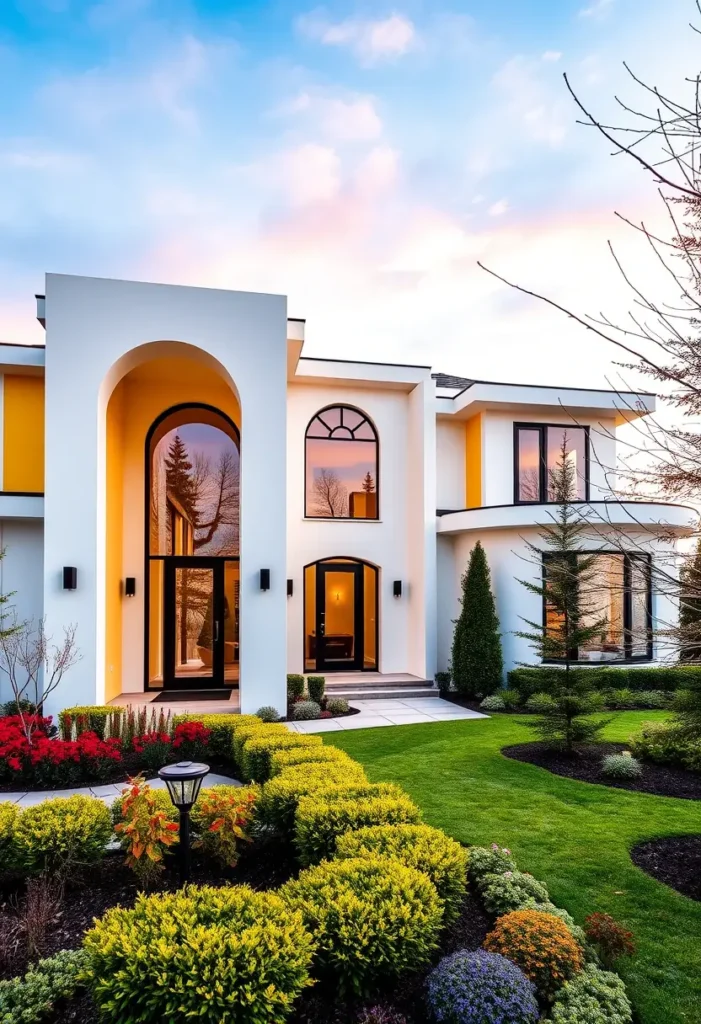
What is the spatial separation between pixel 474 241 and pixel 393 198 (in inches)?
132

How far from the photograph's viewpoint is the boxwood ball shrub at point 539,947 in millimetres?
3131

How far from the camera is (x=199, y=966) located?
8.54ft

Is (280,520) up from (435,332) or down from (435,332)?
down

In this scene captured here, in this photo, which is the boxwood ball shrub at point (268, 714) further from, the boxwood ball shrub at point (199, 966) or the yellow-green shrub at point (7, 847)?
the boxwood ball shrub at point (199, 966)

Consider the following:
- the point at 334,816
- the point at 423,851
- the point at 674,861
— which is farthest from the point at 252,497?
the point at 674,861

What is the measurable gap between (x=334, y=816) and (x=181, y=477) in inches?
382

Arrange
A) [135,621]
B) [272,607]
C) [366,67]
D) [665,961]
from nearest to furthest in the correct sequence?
[665,961] → [366,67] → [272,607] → [135,621]

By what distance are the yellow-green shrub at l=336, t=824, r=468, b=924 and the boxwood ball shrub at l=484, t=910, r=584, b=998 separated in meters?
0.30

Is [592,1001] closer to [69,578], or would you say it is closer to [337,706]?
[337,706]

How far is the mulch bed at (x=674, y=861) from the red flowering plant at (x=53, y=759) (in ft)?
18.7

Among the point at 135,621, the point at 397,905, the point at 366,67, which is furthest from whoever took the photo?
the point at 135,621

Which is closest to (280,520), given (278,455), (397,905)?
(278,455)

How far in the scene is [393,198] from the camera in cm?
668

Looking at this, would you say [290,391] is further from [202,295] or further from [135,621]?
[135,621]
